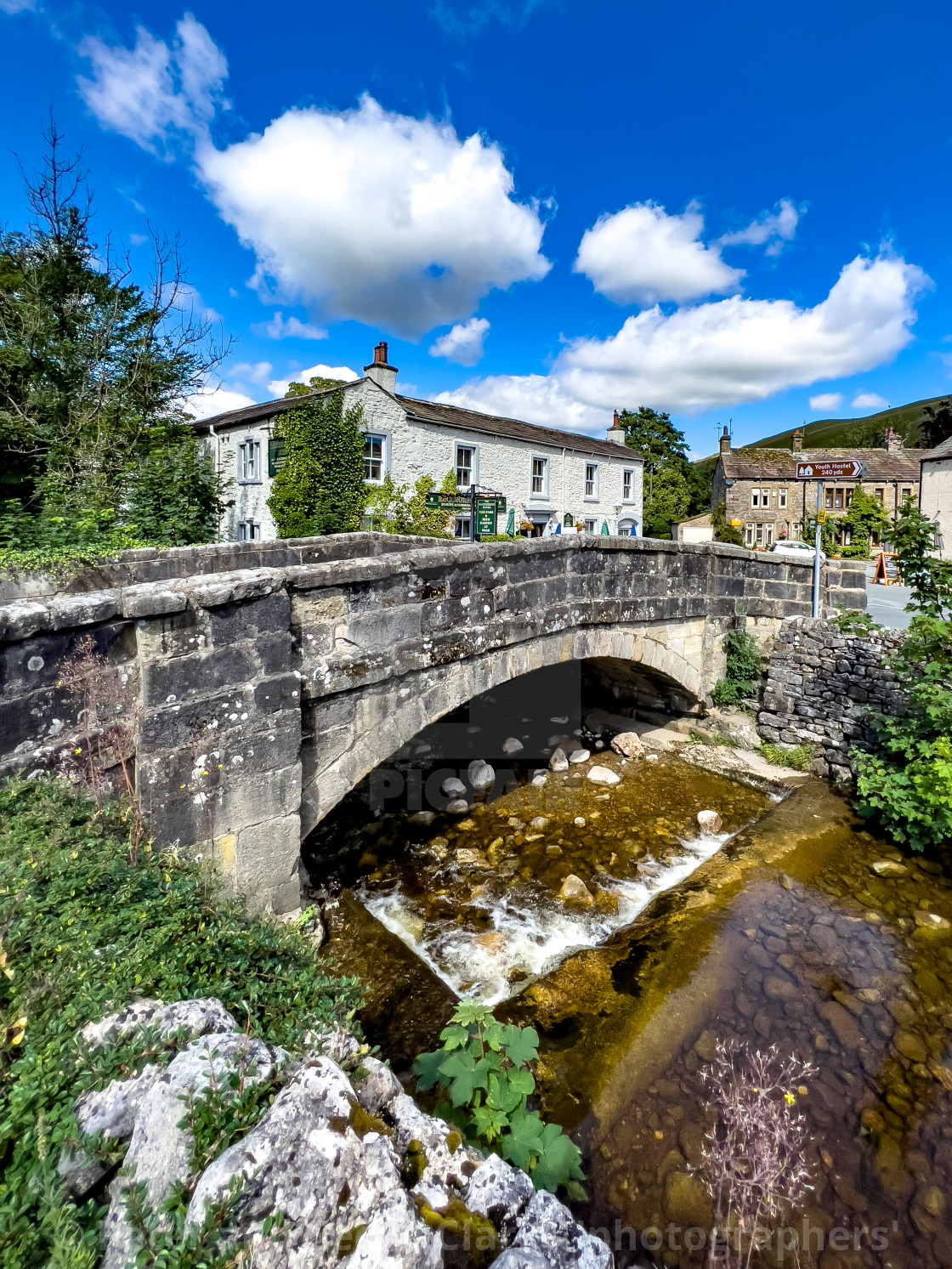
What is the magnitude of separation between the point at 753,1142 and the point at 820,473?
826 centimetres

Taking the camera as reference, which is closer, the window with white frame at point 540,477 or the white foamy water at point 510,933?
the white foamy water at point 510,933

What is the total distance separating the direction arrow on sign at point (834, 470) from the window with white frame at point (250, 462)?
1506 centimetres

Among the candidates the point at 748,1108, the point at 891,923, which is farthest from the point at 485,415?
the point at 748,1108

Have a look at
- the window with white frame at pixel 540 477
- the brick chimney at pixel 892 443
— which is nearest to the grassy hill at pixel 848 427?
the brick chimney at pixel 892 443

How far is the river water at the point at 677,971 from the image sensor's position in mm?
3137

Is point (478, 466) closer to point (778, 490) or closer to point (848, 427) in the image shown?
point (778, 490)

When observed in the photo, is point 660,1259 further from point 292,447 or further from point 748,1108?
point 292,447

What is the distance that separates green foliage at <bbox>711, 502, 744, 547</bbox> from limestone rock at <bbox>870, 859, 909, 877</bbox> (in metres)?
32.3

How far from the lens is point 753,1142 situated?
3307 mm

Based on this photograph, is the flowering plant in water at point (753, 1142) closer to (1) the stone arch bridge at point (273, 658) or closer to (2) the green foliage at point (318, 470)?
(1) the stone arch bridge at point (273, 658)

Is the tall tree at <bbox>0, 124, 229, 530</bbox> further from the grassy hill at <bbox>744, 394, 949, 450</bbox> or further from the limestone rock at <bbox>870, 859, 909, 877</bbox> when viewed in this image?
the grassy hill at <bbox>744, 394, 949, 450</bbox>

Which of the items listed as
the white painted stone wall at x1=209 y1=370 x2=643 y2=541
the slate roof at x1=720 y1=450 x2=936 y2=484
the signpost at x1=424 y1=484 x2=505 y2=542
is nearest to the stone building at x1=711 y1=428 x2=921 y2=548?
the slate roof at x1=720 y1=450 x2=936 y2=484

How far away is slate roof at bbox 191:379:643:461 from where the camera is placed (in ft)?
59.1

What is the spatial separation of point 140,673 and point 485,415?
22634 millimetres
